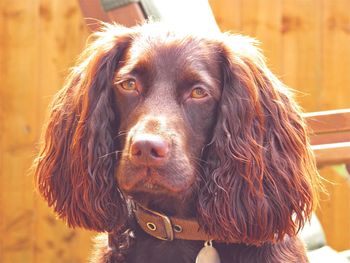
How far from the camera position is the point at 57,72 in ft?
14.7

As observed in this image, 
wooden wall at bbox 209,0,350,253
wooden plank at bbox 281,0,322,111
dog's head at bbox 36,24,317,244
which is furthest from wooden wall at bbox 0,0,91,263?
dog's head at bbox 36,24,317,244

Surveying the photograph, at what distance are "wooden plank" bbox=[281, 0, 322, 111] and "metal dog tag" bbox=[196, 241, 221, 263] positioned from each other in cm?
232

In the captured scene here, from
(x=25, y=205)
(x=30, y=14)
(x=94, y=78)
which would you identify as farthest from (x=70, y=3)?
(x=94, y=78)

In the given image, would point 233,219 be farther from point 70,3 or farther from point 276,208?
point 70,3

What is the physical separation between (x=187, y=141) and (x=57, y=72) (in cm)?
231

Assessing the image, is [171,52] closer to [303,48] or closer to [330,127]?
[330,127]

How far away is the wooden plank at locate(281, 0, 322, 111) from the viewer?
4.56 meters

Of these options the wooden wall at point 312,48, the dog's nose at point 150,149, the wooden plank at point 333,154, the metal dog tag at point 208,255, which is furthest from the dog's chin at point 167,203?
the wooden wall at point 312,48

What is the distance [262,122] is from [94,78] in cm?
51

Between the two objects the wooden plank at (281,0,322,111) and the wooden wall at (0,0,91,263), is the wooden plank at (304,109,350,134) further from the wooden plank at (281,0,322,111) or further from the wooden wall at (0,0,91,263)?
the wooden wall at (0,0,91,263)

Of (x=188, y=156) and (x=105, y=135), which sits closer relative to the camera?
(x=188, y=156)

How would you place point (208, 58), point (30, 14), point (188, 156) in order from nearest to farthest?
point (188, 156), point (208, 58), point (30, 14)

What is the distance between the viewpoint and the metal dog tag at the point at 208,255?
7.63 feet

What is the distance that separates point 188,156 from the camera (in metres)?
2.28
